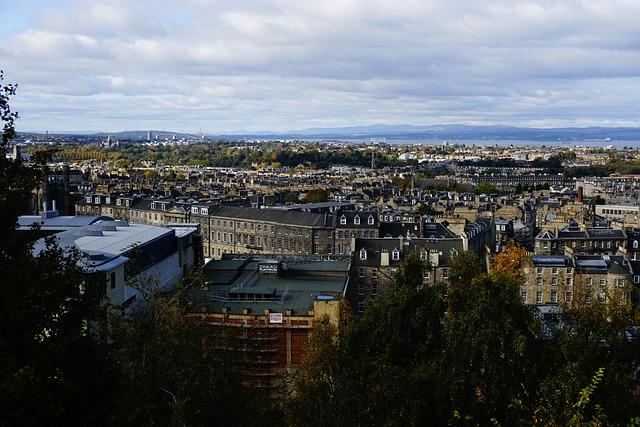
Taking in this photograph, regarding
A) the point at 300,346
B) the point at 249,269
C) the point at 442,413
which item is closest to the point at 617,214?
the point at 249,269

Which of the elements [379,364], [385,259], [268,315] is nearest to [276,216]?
[385,259]

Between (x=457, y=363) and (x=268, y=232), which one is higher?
(x=457, y=363)

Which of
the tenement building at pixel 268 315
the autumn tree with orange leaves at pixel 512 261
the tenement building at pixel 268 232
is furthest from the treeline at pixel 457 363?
the tenement building at pixel 268 232

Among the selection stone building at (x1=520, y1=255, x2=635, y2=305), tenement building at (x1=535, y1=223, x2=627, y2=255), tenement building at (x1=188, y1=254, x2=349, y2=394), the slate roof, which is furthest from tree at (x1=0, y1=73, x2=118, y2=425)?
the slate roof

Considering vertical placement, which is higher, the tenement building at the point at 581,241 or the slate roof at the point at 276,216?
the slate roof at the point at 276,216

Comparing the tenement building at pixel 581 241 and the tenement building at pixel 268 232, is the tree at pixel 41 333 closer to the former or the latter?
the tenement building at pixel 268 232

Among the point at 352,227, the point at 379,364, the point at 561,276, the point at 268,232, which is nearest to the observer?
the point at 379,364

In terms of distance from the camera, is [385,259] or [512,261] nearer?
[512,261]

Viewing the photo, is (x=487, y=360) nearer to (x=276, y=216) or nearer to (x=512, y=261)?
(x=512, y=261)

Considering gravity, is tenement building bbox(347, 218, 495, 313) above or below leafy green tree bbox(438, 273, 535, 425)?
below

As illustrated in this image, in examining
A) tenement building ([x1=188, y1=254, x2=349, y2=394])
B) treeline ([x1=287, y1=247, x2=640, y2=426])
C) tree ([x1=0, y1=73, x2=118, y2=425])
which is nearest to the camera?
tree ([x1=0, y1=73, x2=118, y2=425])

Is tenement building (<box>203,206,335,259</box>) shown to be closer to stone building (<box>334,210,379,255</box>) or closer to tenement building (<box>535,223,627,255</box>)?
stone building (<box>334,210,379,255</box>)

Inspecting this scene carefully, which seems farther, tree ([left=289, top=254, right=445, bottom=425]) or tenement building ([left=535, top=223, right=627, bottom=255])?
tenement building ([left=535, top=223, right=627, bottom=255])

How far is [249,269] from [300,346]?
1267cm
